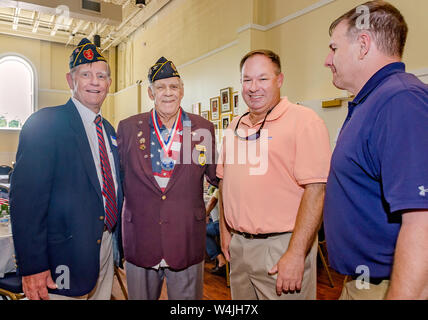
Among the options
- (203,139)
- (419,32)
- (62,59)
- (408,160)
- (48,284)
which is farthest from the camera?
(62,59)

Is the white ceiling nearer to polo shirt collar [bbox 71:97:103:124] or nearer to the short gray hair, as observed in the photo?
polo shirt collar [bbox 71:97:103:124]

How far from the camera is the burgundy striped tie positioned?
1659 mm

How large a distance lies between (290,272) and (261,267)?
0.55ft

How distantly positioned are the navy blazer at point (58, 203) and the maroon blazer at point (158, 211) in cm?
21

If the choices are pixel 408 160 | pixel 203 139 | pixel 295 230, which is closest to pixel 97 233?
pixel 203 139

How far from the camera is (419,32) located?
12.4 feet

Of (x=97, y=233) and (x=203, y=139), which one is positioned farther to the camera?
(x=203, y=139)

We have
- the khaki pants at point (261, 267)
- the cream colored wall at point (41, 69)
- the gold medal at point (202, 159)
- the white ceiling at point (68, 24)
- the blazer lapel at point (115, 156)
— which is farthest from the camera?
the cream colored wall at point (41, 69)

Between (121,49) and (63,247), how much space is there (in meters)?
11.6

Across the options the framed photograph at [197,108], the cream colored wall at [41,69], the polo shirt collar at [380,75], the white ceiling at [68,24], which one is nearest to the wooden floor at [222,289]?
the polo shirt collar at [380,75]

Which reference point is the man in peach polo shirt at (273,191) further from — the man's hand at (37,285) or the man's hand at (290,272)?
the man's hand at (37,285)

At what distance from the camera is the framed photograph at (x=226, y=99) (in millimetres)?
6391

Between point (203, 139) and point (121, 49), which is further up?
point (121, 49)
